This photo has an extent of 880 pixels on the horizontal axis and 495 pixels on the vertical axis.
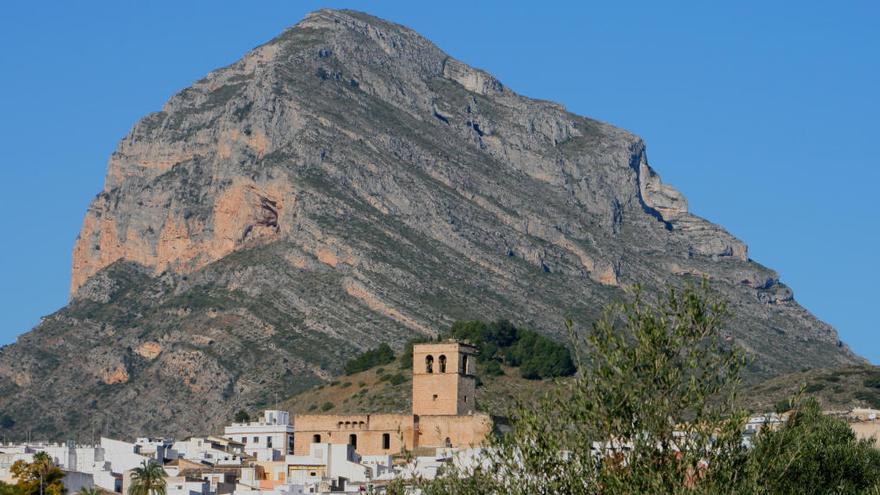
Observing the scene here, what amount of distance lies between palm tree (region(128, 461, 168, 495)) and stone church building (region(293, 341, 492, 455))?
2206 centimetres

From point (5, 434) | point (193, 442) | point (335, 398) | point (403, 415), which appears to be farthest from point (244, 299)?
point (403, 415)

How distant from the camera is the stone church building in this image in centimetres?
11419

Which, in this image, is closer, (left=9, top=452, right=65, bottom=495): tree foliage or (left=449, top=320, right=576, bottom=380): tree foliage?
(left=9, top=452, right=65, bottom=495): tree foliage

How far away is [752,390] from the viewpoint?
132 meters

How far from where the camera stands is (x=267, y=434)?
447 ft

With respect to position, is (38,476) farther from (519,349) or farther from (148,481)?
(519,349)

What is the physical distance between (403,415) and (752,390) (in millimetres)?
26812

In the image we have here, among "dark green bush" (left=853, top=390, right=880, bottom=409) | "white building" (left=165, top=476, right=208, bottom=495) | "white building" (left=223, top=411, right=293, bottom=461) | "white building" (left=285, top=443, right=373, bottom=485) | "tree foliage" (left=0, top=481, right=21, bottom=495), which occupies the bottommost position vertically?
"tree foliage" (left=0, top=481, right=21, bottom=495)

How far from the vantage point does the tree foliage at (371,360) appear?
16325 cm

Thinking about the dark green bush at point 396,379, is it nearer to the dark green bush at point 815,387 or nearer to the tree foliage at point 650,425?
the dark green bush at point 815,387

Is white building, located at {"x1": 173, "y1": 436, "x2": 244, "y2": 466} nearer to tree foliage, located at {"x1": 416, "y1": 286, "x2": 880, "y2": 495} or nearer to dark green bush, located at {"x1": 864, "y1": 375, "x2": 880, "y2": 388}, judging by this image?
dark green bush, located at {"x1": 864, "y1": 375, "x2": 880, "y2": 388}

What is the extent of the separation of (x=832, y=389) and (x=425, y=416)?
28.6 meters

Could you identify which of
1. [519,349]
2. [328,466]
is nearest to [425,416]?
[328,466]

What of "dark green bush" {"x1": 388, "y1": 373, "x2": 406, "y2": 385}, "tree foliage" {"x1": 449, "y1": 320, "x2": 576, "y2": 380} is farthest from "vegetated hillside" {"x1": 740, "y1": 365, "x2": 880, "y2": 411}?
"dark green bush" {"x1": 388, "y1": 373, "x2": 406, "y2": 385}
